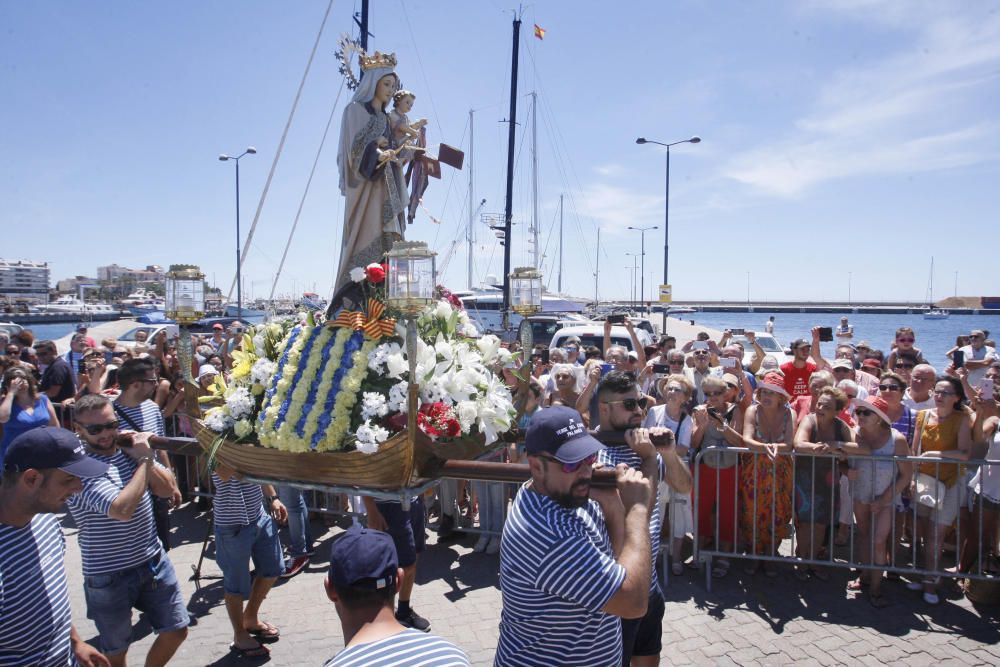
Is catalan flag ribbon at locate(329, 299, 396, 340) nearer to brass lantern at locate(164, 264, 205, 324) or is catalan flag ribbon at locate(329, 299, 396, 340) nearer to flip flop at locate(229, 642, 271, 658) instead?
brass lantern at locate(164, 264, 205, 324)

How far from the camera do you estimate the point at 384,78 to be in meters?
4.06

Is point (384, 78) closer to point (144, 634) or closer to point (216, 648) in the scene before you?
point (216, 648)

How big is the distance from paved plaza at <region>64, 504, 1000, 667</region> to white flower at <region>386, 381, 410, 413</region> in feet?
8.68

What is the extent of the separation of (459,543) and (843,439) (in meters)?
4.04

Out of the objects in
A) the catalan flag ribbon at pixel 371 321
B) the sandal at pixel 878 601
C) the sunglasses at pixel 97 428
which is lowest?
the sandal at pixel 878 601

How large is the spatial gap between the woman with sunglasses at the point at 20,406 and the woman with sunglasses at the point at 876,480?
8184 mm

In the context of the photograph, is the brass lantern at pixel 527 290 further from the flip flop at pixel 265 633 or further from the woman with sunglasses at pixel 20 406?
the woman with sunglasses at pixel 20 406

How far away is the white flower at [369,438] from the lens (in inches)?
111

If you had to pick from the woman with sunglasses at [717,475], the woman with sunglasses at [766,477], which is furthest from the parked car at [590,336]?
the woman with sunglasses at [766,477]

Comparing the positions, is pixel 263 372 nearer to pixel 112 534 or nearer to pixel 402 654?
pixel 112 534

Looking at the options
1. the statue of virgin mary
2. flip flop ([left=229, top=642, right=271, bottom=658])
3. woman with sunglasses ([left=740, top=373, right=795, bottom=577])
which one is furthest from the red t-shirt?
flip flop ([left=229, top=642, right=271, bottom=658])

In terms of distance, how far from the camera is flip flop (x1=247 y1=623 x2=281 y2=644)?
4.89 meters

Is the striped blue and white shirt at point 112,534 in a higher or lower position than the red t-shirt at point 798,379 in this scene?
lower

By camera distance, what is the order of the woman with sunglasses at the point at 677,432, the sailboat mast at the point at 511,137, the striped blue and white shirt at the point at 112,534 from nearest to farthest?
the striped blue and white shirt at the point at 112,534
the woman with sunglasses at the point at 677,432
the sailboat mast at the point at 511,137
